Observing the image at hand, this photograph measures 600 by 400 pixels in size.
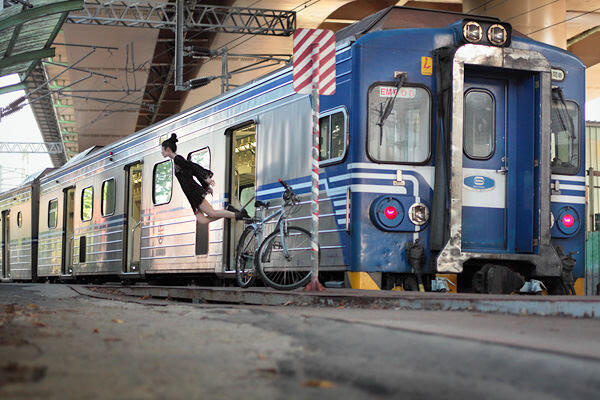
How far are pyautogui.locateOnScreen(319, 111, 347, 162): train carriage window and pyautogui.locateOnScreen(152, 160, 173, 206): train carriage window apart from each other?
4331 millimetres

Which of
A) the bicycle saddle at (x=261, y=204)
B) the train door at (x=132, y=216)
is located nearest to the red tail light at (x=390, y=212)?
the bicycle saddle at (x=261, y=204)

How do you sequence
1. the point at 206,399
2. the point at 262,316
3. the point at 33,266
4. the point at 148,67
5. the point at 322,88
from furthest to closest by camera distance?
the point at 148,67
the point at 33,266
the point at 322,88
the point at 262,316
the point at 206,399

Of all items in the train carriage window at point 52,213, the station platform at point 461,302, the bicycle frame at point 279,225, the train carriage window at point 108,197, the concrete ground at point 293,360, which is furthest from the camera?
the train carriage window at point 52,213

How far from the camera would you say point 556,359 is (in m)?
3.50

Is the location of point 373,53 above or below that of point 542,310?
above

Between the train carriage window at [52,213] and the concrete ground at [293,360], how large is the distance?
15.1m

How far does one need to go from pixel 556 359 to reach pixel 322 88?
5.41m

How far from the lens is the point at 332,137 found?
30.2 feet

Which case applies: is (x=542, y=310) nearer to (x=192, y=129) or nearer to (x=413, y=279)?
(x=413, y=279)

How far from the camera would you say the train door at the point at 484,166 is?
9.16 metres

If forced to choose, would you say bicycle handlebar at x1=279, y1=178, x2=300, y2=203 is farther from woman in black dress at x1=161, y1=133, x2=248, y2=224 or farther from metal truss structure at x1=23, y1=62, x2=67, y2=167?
metal truss structure at x1=23, y1=62, x2=67, y2=167

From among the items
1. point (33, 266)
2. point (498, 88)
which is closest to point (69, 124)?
point (33, 266)

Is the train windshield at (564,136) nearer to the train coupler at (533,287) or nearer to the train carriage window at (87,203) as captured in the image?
the train coupler at (533,287)

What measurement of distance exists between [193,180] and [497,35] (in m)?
4.13
